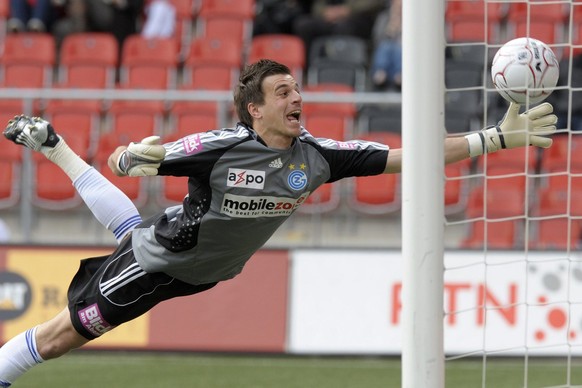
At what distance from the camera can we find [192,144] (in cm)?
571

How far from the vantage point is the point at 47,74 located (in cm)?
1315

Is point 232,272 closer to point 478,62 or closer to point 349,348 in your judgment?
point 349,348

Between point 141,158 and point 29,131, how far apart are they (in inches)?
38.7

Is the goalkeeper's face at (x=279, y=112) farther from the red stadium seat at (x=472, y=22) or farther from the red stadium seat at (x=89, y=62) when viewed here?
the red stadium seat at (x=472, y=22)

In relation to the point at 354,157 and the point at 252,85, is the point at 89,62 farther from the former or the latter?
the point at 354,157

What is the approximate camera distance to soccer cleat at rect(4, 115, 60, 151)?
6.20m

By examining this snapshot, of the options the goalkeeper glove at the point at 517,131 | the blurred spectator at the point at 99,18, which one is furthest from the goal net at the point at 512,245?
the blurred spectator at the point at 99,18

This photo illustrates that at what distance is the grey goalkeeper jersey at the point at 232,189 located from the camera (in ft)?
18.9

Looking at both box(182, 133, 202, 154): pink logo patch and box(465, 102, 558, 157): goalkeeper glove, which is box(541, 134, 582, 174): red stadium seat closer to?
box(465, 102, 558, 157): goalkeeper glove

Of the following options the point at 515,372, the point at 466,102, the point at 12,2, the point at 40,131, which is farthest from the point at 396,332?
the point at 12,2

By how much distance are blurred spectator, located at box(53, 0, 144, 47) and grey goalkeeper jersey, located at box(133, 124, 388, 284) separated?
8066 mm

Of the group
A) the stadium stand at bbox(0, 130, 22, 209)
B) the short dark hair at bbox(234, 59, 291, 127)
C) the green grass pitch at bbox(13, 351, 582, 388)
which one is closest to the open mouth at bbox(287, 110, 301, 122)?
the short dark hair at bbox(234, 59, 291, 127)

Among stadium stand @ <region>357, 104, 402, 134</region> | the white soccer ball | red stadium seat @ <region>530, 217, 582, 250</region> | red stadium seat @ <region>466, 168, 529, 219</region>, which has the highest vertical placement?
stadium stand @ <region>357, 104, 402, 134</region>

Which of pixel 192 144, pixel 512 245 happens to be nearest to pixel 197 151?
pixel 192 144
